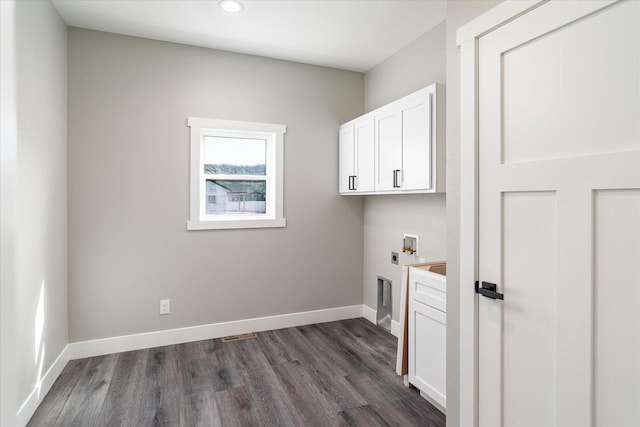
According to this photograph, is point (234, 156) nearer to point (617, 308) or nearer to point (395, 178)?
point (395, 178)

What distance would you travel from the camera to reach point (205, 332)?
3.36 m

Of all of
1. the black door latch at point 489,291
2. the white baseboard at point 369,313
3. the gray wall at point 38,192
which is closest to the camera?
the black door latch at point 489,291

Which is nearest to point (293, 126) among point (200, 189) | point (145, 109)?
point (200, 189)

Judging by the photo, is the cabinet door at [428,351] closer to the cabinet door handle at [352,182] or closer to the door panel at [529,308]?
the door panel at [529,308]

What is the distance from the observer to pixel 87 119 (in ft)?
9.75

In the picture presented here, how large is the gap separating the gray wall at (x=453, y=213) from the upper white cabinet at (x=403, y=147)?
0.83 metres

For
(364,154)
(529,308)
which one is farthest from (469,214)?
(364,154)

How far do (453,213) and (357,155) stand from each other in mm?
1899

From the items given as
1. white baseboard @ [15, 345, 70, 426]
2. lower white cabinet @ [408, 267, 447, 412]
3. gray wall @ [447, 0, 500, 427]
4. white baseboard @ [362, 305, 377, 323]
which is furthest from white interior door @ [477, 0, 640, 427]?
white baseboard @ [15, 345, 70, 426]

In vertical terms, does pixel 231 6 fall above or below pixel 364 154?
above

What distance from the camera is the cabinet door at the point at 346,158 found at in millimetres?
3617

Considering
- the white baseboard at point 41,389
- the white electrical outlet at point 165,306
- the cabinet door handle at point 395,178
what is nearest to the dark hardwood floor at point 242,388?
the white baseboard at point 41,389

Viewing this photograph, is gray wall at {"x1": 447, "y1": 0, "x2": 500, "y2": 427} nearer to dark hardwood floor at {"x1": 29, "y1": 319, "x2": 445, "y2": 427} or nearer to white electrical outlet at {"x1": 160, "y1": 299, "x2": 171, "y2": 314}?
dark hardwood floor at {"x1": 29, "y1": 319, "x2": 445, "y2": 427}

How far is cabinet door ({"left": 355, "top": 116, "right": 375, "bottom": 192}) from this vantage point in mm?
3287
